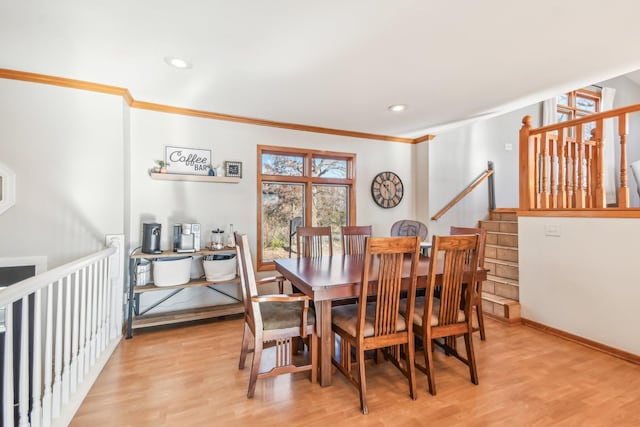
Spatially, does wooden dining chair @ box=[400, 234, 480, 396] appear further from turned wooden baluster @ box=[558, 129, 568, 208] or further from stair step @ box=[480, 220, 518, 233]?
stair step @ box=[480, 220, 518, 233]

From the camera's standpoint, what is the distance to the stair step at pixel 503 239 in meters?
3.88

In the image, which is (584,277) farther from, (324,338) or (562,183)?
(324,338)

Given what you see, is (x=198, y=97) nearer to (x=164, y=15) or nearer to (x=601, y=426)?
(x=164, y=15)

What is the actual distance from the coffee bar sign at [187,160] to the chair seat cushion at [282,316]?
203 centimetres

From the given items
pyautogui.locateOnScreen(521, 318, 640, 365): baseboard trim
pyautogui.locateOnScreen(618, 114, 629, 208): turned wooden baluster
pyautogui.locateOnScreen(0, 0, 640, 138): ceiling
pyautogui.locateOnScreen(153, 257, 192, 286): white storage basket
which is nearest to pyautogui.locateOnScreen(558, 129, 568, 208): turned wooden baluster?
pyautogui.locateOnScreen(618, 114, 629, 208): turned wooden baluster

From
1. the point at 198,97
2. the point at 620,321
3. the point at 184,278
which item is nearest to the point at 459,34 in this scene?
the point at 198,97

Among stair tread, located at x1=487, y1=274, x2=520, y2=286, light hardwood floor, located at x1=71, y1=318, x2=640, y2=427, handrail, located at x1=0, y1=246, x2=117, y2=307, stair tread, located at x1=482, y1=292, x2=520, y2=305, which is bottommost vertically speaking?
light hardwood floor, located at x1=71, y1=318, x2=640, y2=427

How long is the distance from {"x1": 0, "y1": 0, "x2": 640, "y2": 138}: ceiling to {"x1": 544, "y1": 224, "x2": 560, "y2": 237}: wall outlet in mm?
1360

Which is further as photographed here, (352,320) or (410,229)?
(410,229)

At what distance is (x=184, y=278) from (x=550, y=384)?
3294 mm

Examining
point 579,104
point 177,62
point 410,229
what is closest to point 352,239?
point 410,229

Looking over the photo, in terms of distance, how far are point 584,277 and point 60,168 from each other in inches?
195

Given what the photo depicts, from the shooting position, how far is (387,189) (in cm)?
473

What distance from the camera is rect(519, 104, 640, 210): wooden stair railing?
2799 millimetres
